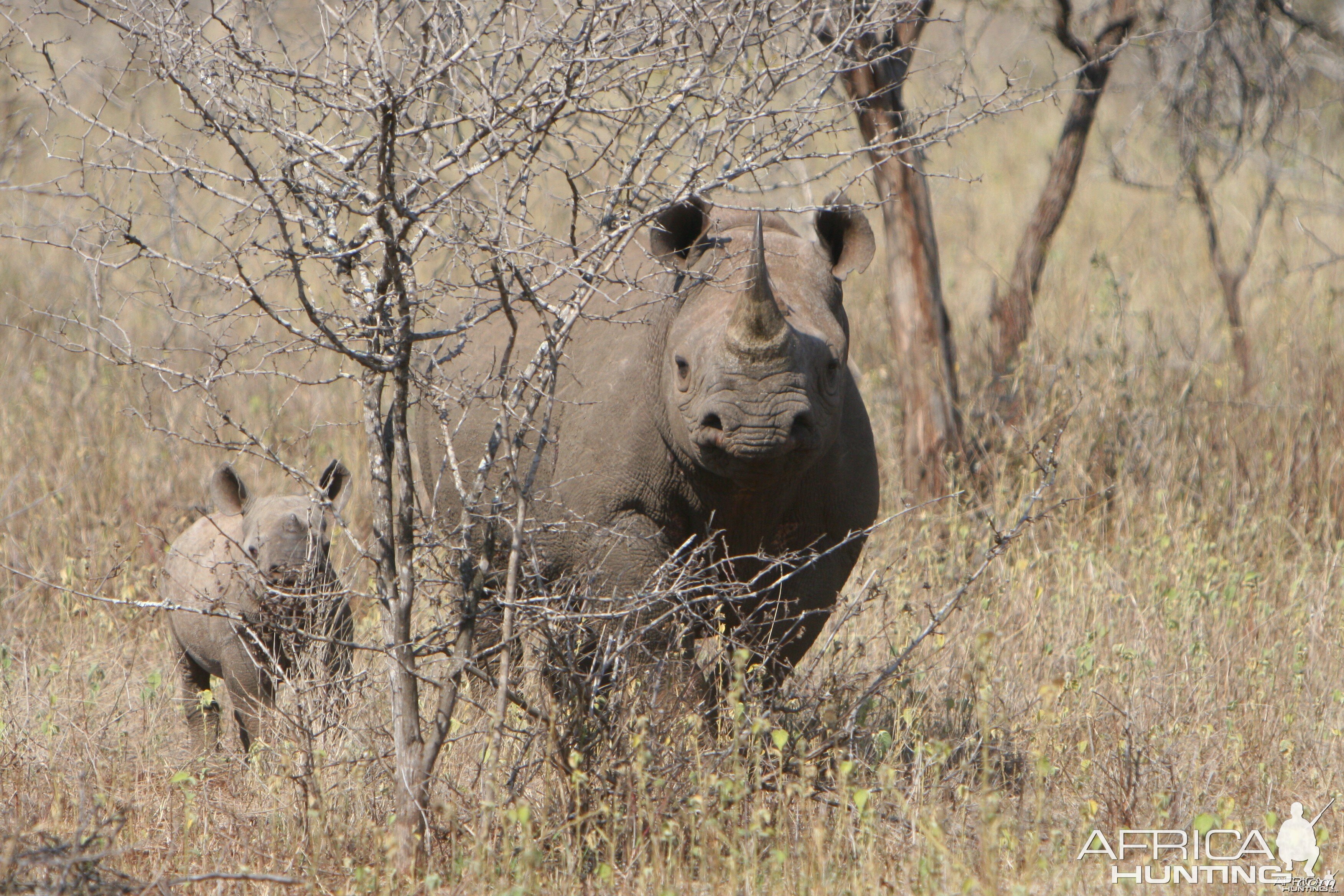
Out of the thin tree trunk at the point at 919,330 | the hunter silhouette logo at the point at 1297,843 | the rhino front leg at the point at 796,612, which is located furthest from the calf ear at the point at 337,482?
the thin tree trunk at the point at 919,330

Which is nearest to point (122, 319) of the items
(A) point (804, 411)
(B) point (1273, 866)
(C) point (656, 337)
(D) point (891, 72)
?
(D) point (891, 72)

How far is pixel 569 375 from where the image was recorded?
4887 millimetres

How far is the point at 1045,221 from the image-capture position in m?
8.24

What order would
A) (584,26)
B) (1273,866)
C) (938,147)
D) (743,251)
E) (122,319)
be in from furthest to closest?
(938,147), (122,319), (743,251), (1273,866), (584,26)

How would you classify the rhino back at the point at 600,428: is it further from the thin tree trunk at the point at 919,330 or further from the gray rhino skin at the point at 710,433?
the thin tree trunk at the point at 919,330

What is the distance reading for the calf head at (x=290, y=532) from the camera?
4723 mm

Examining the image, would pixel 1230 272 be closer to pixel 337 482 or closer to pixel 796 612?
pixel 796 612

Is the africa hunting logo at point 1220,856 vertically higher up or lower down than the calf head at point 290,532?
lower down

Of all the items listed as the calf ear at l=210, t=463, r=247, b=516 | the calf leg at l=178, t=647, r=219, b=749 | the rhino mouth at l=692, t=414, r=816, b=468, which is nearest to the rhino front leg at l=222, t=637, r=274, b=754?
the calf leg at l=178, t=647, r=219, b=749

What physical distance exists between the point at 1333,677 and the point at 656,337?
3.20m

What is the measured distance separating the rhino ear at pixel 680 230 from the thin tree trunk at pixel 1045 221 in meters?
3.96

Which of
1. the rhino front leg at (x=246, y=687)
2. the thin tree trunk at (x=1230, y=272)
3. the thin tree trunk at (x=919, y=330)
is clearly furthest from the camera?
the thin tree trunk at (x=1230, y=272)

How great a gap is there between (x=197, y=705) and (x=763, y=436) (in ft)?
9.28

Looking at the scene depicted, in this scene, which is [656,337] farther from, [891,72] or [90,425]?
[90,425]
